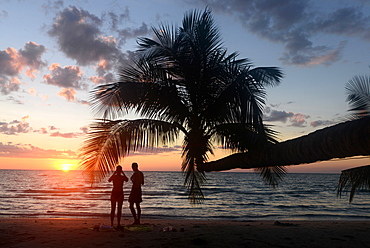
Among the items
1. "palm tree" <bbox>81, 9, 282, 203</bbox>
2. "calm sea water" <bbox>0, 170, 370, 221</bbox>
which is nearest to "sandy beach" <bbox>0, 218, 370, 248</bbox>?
"palm tree" <bbox>81, 9, 282, 203</bbox>

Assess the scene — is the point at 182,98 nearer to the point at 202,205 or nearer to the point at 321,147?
the point at 321,147

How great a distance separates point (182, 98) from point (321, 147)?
506 cm

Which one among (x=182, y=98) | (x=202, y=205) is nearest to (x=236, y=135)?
(x=182, y=98)

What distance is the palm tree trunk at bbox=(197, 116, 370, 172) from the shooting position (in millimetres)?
3318

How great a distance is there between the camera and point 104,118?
27.3 feet

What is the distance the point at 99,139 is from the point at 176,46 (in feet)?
10.7

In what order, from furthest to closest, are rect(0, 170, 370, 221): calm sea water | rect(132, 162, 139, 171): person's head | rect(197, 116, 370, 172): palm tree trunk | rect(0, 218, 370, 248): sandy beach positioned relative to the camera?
rect(0, 170, 370, 221): calm sea water, rect(132, 162, 139, 171): person's head, rect(0, 218, 370, 248): sandy beach, rect(197, 116, 370, 172): palm tree trunk

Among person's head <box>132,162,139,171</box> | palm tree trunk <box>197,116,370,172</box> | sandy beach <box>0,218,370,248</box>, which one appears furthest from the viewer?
person's head <box>132,162,139,171</box>

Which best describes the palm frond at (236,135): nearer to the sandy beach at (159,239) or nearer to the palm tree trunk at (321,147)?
the palm tree trunk at (321,147)

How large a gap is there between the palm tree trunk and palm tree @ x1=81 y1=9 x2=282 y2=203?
175 cm

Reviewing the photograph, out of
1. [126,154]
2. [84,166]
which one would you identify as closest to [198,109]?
[126,154]

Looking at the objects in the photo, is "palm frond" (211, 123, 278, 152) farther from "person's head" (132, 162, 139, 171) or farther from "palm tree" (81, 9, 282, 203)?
"person's head" (132, 162, 139, 171)

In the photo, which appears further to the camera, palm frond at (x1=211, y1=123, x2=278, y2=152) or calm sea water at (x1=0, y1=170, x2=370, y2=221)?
calm sea water at (x1=0, y1=170, x2=370, y2=221)

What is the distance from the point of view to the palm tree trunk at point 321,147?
3.32 m
